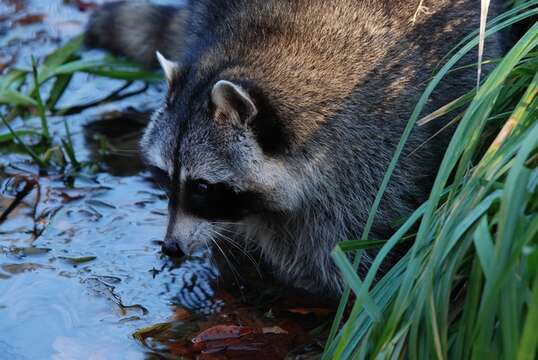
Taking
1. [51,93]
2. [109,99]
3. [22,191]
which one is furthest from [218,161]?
[109,99]

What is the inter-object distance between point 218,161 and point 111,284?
805mm

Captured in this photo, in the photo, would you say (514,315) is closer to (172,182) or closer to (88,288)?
(172,182)

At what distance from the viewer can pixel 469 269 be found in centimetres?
281

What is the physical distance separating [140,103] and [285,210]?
224 cm

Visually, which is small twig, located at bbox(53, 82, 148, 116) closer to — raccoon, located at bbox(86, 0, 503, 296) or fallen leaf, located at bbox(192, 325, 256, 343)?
raccoon, located at bbox(86, 0, 503, 296)

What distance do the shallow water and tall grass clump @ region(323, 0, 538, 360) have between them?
829 millimetres

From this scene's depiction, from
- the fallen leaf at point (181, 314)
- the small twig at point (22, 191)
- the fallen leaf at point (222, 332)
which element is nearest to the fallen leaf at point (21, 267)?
the small twig at point (22, 191)

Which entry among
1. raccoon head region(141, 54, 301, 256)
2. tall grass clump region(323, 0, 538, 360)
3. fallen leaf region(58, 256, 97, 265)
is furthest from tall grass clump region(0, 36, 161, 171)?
tall grass clump region(323, 0, 538, 360)

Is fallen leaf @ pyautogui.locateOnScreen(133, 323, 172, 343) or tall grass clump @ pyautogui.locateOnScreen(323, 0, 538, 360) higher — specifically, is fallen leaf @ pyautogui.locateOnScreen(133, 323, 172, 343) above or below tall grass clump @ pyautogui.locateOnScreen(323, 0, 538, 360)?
below

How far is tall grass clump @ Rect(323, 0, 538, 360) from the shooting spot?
7.96ft

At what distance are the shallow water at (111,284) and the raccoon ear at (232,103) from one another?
0.83 metres

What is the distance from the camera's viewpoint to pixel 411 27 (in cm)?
399

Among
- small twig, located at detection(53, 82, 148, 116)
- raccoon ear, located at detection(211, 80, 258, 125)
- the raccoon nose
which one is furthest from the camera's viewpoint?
small twig, located at detection(53, 82, 148, 116)

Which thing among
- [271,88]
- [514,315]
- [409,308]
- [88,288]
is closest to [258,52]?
[271,88]
